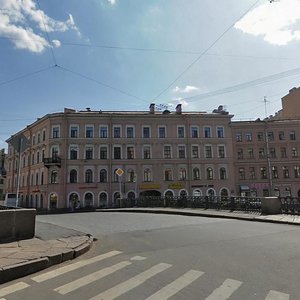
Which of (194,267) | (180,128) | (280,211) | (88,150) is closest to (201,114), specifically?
(180,128)

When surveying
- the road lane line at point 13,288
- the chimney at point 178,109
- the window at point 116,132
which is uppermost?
the chimney at point 178,109

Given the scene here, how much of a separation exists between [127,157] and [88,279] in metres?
46.7

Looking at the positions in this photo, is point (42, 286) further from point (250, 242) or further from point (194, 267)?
point (250, 242)

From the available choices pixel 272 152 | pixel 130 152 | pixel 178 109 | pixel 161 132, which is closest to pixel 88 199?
pixel 130 152

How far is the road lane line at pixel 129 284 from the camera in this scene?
16.1 ft

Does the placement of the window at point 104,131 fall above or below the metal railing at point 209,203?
above

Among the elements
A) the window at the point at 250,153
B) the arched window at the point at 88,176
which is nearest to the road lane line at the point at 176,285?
the arched window at the point at 88,176

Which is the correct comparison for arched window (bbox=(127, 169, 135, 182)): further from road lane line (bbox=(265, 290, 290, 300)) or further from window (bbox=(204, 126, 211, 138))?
road lane line (bbox=(265, 290, 290, 300))

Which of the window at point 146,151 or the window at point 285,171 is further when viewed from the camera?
the window at point 285,171

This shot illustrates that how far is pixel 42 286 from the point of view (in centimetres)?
548

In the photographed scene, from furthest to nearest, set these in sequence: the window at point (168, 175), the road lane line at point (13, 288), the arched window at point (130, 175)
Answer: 1. the window at point (168, 175)
2. the arched window at point (130, 175)
3. the road lane line at point (13, 288)

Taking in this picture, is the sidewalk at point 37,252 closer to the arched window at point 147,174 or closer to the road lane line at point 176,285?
the road lane line at point 176,285

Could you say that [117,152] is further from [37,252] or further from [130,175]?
[37,252]

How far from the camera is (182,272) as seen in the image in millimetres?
6094
